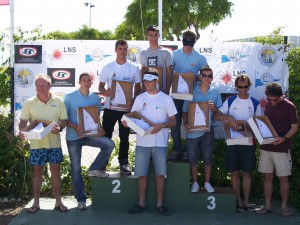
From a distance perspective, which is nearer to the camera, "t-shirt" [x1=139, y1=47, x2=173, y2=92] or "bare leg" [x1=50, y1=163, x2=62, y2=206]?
"bare leg" [x1=50, y1=163, x2=62, y2=206]

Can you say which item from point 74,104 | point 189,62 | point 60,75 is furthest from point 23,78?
point 189,62

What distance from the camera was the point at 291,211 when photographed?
612 centimetres

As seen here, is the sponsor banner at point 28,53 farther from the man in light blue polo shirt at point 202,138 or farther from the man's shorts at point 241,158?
the man's shorts at point 241,158

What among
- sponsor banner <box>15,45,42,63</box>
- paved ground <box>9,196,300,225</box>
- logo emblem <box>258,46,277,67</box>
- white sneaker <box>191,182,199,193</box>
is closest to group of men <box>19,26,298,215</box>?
white sneaker <box>191,182,199,193</box>

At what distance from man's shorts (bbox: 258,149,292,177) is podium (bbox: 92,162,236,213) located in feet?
1.94

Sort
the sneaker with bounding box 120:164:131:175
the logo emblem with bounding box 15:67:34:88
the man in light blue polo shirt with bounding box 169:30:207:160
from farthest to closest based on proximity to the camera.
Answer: the logo emblem with bounding box 15:67:34:88 < the sneaker with bounding box 120:164:131:175 < the man in light blue polo shirt with bounding box 169:30:207:160

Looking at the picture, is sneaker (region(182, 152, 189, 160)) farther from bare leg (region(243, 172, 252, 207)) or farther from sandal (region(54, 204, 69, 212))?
sandal (region(54, 204, 69, 212))

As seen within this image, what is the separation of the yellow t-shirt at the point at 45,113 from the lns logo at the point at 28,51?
1.46 meters

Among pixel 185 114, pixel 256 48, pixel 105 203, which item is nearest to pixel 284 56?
pixel 256 48

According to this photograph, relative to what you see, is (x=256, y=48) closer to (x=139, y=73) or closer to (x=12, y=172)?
(x=139, y=73)

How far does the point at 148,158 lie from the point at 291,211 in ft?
6.98

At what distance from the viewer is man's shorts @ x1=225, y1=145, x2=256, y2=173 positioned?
590 cm

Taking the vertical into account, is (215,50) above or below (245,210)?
above

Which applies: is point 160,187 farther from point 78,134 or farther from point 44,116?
point 44,116
